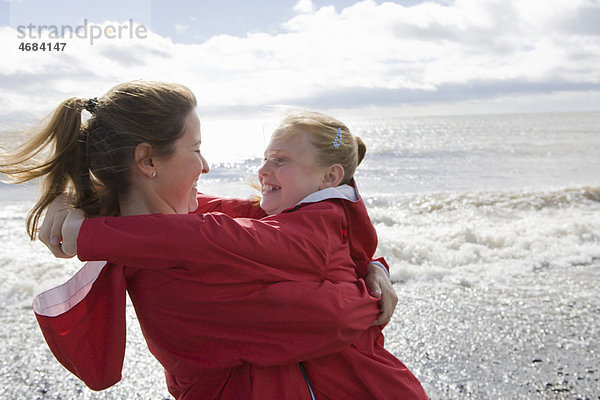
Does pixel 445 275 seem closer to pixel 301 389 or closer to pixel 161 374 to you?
pixel 161 374

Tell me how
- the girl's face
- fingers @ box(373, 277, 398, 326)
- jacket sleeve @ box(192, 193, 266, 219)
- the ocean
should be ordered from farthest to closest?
1. the ocean
2. jacket sleeve @ box(192, 193, 266, 219)
3. the girl's face
4. fingers @ box(373, 277, 398, 326)

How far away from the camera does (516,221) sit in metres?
9.55

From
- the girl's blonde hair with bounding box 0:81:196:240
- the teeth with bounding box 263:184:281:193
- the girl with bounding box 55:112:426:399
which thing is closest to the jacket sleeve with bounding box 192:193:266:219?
the girl with bounding box 55:112:426:399

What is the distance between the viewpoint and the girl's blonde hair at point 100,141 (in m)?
1.72

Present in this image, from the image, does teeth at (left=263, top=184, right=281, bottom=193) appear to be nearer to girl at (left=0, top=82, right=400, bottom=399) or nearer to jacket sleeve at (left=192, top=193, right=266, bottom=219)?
jacket sleeve at (left=192, top=193, right=266, bottom=219)

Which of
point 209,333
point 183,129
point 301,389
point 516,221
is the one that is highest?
point 183,129

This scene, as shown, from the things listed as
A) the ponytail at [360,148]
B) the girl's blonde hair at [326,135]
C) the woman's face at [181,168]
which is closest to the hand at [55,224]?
the woman's face at [181,168]

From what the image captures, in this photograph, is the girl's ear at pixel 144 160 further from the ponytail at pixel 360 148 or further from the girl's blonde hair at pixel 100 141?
the ponytail at pixel 360 148

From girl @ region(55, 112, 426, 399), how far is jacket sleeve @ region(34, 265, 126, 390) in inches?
7.0

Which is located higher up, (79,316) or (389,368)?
(79,316)

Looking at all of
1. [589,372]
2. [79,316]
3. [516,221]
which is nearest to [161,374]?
[79,316]

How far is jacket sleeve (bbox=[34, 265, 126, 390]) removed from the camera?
1.65 metres

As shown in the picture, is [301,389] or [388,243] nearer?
[301,389]

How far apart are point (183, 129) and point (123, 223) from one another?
41cm
